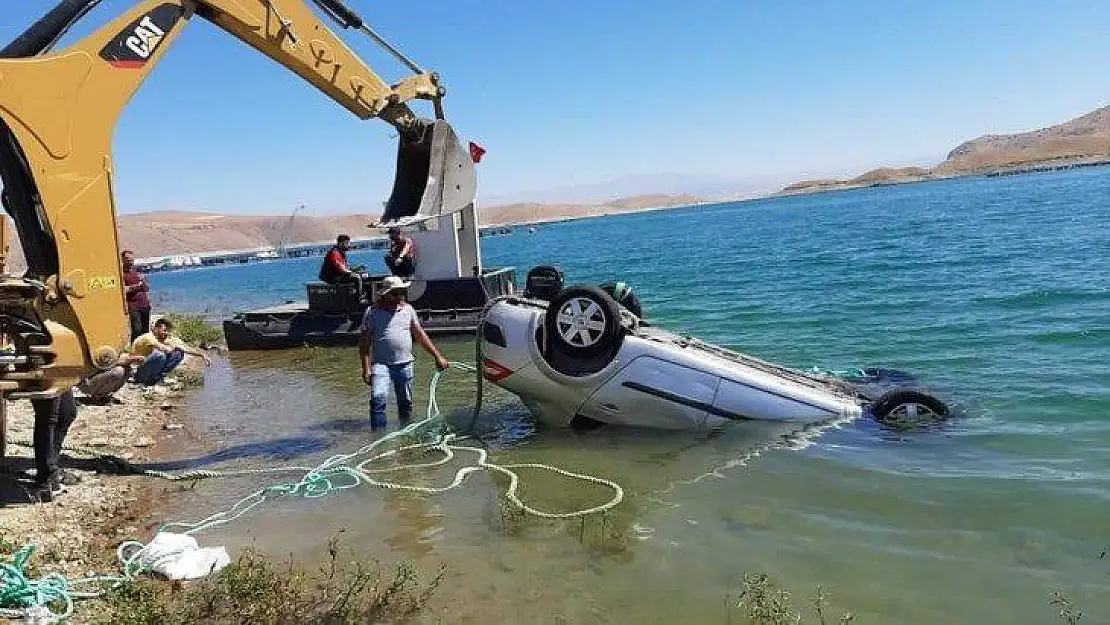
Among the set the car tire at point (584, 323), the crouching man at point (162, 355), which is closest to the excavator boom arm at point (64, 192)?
the crouching man at point (162, 355)

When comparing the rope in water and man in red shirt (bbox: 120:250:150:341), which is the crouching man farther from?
man in red shirt (bbox: 120:250:150:341)

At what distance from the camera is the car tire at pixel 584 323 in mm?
8094

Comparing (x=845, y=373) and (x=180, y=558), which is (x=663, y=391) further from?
(x=180, y=558)

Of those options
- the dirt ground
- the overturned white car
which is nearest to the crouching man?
the dirt ground

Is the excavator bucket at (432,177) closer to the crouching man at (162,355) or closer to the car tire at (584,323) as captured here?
the car tire at (584,323)

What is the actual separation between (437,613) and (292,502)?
2.57m

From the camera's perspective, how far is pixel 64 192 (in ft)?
19.2

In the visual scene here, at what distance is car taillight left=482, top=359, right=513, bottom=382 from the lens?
8414mm

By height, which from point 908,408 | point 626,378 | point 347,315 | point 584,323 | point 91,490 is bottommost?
point 908,408

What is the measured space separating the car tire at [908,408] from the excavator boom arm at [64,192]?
274 inches

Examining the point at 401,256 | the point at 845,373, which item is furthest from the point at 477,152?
the point at 845,373

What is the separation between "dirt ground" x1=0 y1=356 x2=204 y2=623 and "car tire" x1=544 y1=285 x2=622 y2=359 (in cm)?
387

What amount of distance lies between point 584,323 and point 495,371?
1087mm

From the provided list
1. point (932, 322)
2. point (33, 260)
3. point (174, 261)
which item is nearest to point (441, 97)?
point (33, 260)
